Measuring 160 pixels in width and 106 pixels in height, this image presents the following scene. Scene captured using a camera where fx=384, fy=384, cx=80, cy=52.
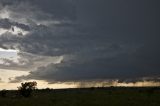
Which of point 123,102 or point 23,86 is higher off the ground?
point 23,86

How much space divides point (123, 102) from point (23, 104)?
51.3 feet

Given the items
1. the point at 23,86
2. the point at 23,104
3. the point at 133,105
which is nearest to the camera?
the point at 133,105

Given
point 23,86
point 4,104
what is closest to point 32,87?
point 23,86

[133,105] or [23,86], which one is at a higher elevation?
[23,86]

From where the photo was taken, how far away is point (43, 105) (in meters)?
57.8

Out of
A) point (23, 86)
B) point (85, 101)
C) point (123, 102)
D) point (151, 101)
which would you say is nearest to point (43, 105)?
point (85, 101)

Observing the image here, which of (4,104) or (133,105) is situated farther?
(4,104)

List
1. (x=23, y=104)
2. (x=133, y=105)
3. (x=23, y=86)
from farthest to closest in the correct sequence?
(x=23, y=86), (x=23, y=104), (x=133, y=105)

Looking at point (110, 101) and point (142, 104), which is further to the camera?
point (110, 101)

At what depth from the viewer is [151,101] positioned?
61.7 metres

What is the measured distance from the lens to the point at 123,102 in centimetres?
5994

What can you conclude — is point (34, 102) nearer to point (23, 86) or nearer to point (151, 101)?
point (151, 101)

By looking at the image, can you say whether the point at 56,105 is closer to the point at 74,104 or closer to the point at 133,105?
the point at 74,104

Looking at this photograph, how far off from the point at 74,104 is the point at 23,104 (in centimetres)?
827
